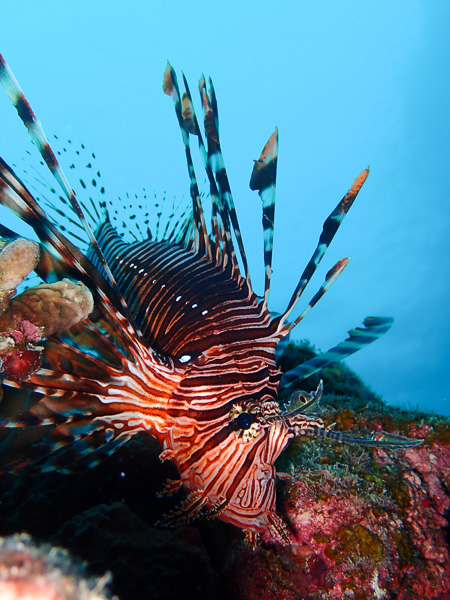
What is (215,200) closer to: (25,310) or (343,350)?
(343,350)

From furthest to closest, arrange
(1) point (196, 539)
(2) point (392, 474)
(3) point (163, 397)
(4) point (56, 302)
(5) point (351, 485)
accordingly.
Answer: (2) point (392, 474) → (5) point (351, 485) → (3) point (163, 397) → (1) point (196, 539) → (4) point (56, 302)

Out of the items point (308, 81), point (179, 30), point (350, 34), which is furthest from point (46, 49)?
point (350, 34)

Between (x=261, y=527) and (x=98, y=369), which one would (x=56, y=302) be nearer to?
(x=98, y=369)

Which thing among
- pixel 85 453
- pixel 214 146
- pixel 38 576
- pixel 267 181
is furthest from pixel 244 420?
pixel 214 146

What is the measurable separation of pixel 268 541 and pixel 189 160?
9.17ft

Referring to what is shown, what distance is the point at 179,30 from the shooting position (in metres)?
94.4

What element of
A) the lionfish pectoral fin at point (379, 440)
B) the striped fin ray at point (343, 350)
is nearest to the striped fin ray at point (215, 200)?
the striped fin ray at point (343, 350)

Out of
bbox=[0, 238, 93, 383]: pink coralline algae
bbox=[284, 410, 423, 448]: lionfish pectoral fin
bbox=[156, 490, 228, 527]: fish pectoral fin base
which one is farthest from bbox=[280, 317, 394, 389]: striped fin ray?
bbox=[0, 238, 93, 383]: pink coralline algae

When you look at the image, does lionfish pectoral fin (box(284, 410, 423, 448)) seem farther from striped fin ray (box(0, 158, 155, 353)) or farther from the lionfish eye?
striped fin ray (box(0, 158, 155, 353))

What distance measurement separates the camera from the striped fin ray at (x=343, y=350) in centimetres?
296

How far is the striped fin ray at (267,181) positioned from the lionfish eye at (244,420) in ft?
3.32

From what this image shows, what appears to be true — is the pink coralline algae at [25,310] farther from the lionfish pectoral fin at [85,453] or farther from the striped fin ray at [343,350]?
the striped fin ray at [343,350]

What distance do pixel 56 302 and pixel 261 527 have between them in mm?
1681

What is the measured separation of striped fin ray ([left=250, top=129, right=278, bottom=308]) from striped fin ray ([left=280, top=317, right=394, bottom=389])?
2.29 feet
